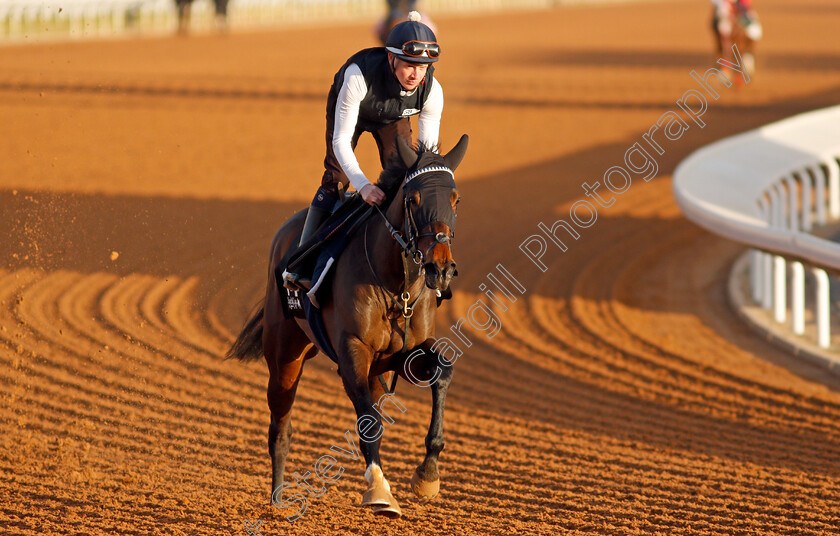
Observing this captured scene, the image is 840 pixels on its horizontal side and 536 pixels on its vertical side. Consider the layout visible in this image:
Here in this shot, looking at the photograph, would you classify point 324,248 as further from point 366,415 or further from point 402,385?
point 402,385

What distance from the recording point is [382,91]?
4754 mm

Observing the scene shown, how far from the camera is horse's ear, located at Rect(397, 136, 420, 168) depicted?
14.0 feet

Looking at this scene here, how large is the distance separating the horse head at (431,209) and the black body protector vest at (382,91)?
546 millimetres

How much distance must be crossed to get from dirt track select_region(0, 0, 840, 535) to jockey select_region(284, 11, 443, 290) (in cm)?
176

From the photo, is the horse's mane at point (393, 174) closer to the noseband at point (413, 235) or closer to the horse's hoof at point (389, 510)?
the noseband at point (413, 235)

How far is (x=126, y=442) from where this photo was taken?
6.38 meters

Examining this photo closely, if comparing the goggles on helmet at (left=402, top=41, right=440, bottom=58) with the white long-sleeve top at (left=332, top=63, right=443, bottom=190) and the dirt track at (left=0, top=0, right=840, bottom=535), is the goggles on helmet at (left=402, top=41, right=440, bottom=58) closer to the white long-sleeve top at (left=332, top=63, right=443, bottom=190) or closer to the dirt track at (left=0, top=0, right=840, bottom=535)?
the white long-sleeve top at (left=332, top=63, right=443, bottom=190)

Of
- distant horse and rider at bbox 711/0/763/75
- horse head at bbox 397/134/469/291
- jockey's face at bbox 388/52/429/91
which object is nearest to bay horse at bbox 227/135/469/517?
horse head at bbox 397/134/469/291

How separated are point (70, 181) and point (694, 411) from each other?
9.82 m

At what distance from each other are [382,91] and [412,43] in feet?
1.17

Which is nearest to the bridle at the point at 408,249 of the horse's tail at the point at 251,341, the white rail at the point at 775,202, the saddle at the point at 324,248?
→ the saddle at the point at 324,248

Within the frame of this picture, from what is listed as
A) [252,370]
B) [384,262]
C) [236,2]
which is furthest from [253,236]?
[236,2]

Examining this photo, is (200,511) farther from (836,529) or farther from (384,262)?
(836,529)

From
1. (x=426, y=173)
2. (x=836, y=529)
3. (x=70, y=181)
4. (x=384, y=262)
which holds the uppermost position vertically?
(x=426, y=173)
